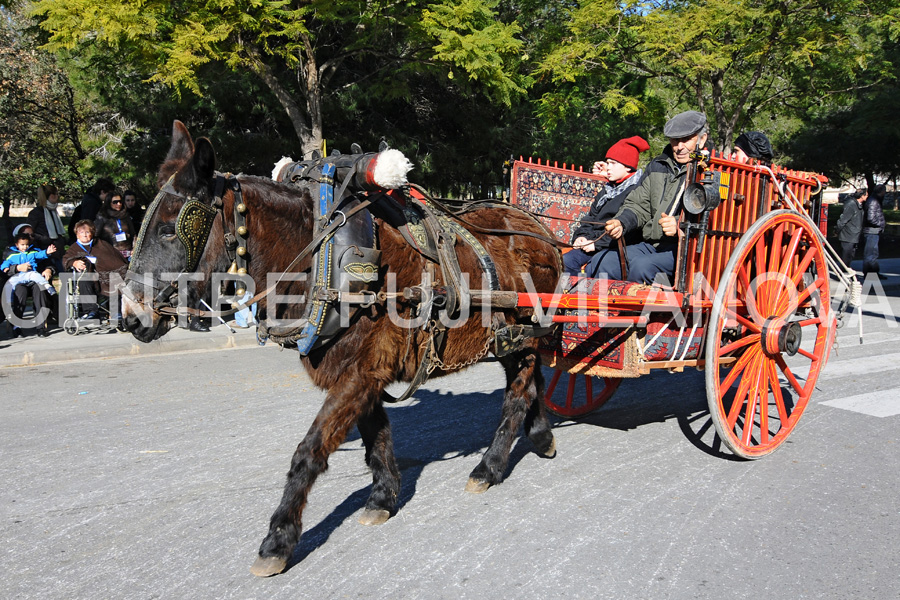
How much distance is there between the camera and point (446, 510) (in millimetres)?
4156

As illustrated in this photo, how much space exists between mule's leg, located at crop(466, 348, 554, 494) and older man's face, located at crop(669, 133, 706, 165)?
168 cm

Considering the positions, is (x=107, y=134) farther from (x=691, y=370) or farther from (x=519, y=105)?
(x=691, y=370)

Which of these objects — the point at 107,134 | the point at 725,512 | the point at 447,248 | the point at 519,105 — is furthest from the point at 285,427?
the point at 107,134

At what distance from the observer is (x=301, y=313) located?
11.6 ft

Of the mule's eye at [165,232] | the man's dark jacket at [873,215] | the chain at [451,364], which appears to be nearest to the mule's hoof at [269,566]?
the chain at [451,364]

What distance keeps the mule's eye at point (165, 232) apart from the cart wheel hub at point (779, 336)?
389 centimetres

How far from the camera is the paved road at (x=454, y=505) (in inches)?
131

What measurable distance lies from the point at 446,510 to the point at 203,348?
20.5 ft

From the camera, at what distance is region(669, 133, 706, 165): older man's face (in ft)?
15.9

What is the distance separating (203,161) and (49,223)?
9.97m

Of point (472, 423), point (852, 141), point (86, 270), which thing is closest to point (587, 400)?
point (472, 423)

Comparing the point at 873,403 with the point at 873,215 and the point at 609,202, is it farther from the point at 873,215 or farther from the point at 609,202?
the point at 873,215

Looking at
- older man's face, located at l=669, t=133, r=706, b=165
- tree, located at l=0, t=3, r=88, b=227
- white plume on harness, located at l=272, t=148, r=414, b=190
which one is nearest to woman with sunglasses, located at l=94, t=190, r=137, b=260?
white plume on harness, located at l=272, t=148, r=414, b=190

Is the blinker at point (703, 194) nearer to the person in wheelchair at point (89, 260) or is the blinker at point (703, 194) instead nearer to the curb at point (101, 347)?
the curb at point (101, 347)
